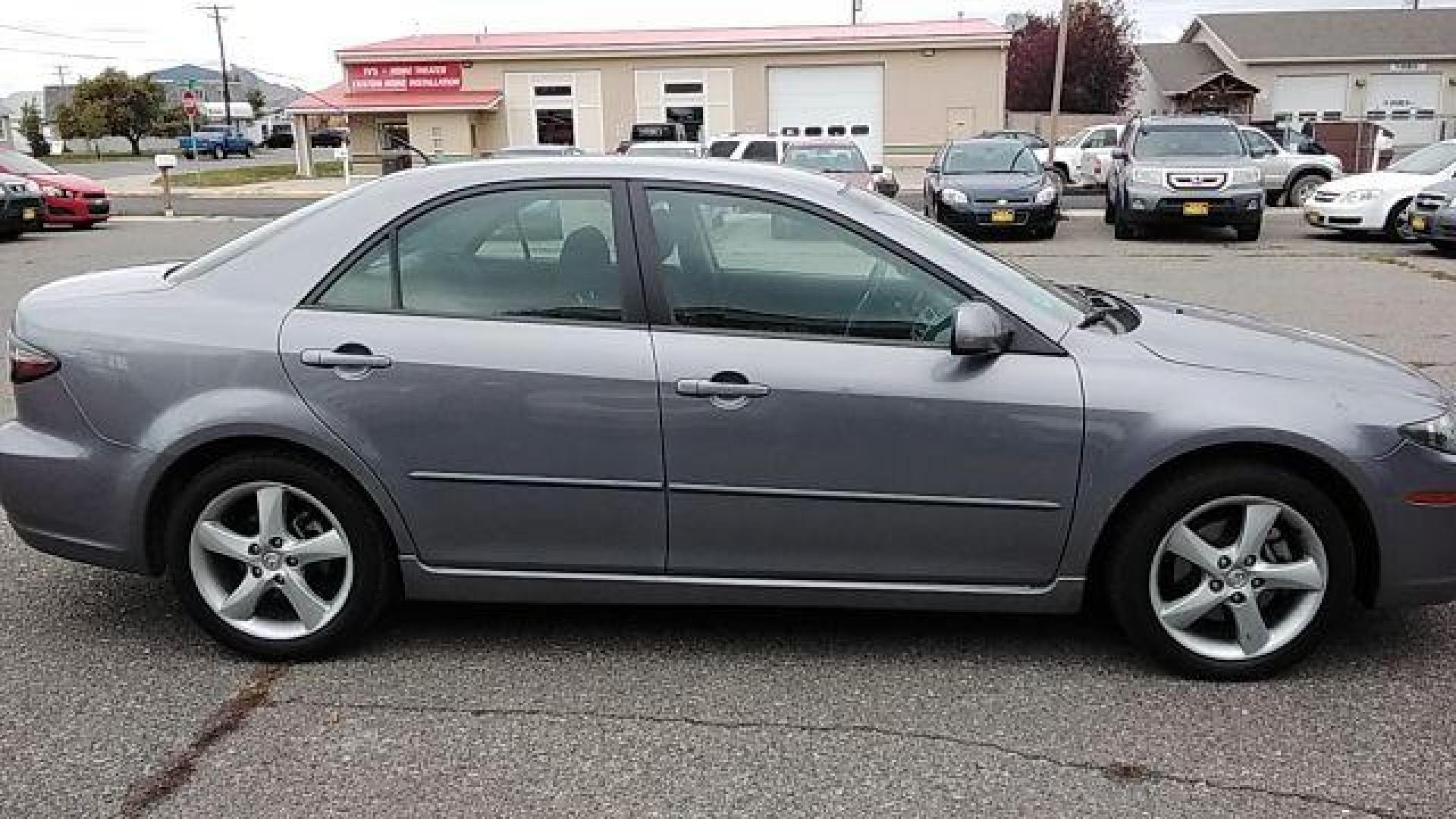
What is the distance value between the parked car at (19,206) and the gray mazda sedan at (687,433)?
54.7 feet

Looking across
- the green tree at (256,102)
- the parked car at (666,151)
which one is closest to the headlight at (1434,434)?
the parked car at (666,151)

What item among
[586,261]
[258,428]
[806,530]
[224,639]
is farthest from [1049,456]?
[224,639]

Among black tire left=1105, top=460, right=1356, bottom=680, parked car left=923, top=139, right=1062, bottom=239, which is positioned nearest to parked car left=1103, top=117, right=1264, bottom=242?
parked car left=923, top=139, right=1062, bottom=239

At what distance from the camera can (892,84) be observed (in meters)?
35.0

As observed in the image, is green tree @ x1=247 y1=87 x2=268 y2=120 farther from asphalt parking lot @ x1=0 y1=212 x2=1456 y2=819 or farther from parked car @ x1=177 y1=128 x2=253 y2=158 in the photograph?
asphalt parking lot @ x1=0 y1=212 x2=1456 y2=819

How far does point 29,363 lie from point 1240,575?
3.72 metres

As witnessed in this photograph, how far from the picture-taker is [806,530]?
353 centimetres

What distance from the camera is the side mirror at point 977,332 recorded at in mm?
3385

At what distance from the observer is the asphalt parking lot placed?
118 inches

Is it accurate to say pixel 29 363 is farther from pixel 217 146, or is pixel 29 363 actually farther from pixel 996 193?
pixel 217 146

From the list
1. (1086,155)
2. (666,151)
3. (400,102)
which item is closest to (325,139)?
(400,102)

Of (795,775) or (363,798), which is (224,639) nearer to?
(363,798)

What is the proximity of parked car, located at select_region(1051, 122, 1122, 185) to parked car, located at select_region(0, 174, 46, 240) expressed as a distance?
20188mm

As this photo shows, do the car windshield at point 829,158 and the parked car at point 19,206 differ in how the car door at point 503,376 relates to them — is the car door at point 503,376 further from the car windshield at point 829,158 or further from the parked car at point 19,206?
the parked car at point 19,206
